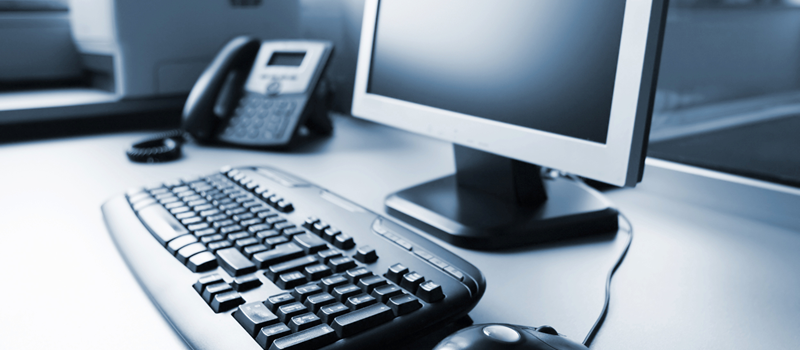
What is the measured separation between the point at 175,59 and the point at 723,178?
0.95m

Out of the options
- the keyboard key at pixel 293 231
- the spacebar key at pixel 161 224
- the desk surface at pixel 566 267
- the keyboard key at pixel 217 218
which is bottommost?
the desk surface at pixel 566 267

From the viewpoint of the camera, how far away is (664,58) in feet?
2.44

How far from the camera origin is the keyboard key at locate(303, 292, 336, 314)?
341 mm

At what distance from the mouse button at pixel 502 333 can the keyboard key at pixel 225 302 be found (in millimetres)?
163

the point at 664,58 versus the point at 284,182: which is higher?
the point at 664,58

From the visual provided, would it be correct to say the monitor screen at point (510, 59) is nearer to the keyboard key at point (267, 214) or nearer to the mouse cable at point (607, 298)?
the mouse cable at point (607, 298)

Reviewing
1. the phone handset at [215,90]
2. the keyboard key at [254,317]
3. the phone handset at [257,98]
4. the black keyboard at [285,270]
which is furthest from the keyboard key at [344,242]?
the phone handset at [215,90]

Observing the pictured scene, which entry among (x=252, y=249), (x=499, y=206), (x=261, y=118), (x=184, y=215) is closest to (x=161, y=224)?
(x=184, y=215)

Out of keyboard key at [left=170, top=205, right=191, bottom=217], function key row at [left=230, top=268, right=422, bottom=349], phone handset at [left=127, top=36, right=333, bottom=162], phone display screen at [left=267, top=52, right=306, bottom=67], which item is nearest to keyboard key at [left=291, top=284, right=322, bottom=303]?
function key row at [left=230, top=268, right=422, bottom=349]

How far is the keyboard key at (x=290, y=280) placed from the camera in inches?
14.7

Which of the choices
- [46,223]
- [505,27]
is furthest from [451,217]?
[46,223]

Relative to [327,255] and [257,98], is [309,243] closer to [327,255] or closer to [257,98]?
[327,255]

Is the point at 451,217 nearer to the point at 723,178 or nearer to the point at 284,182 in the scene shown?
the point at 284,182

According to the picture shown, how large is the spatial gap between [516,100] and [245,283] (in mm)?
307
